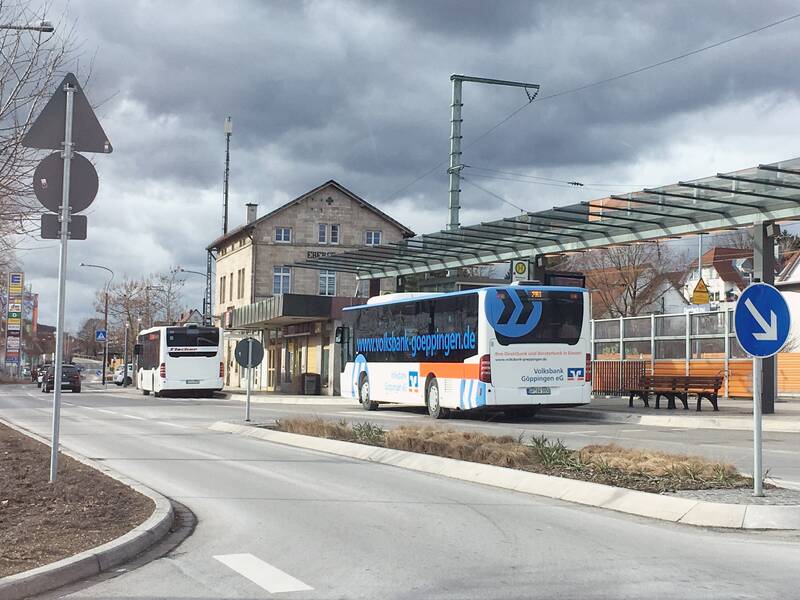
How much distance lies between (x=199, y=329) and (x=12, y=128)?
33.7 metres

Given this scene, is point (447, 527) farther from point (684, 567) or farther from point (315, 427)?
point (315, 427)

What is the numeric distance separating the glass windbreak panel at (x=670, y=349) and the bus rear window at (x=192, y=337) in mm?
21573

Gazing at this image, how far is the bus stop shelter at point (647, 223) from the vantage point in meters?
20.2

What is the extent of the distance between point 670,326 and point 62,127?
79.9ft

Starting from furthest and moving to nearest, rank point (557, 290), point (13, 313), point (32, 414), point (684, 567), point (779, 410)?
point (13, 313) < point (32, 414) < point (779, 410) < point (557, 290) < point (684, 567)

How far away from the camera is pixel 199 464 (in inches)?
530

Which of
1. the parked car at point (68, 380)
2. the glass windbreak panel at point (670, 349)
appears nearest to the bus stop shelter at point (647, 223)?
the glass windbreak panel at point (670, 349)

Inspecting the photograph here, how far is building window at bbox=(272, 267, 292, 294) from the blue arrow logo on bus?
42.5m

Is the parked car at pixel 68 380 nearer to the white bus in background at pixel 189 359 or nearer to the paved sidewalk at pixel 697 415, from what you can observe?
the white bus in background at pixel 189 359

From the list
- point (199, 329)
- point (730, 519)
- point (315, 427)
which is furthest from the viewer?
point (199, 329)

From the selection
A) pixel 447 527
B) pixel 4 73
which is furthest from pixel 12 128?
pixel 447 527

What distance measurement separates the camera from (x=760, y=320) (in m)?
8.88

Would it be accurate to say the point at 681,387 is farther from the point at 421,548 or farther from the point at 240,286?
the point at 240,286

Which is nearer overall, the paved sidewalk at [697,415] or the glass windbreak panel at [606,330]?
the paved sidewalk at [697,415]
